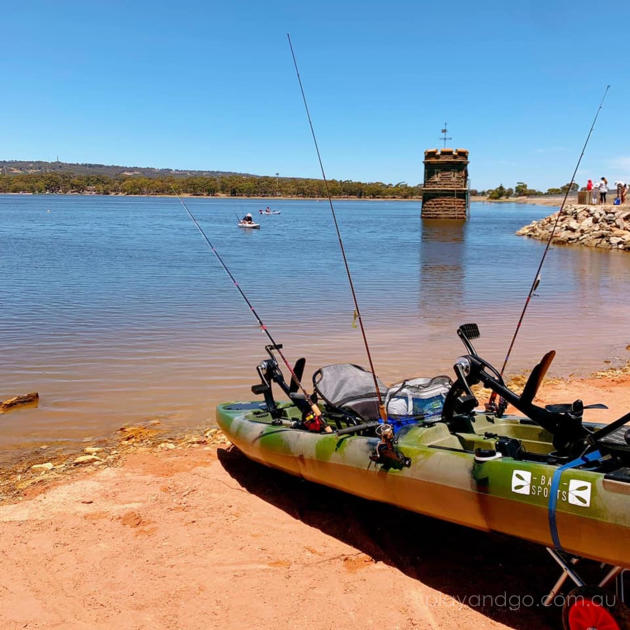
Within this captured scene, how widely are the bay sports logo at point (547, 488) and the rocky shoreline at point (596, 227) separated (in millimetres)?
32682

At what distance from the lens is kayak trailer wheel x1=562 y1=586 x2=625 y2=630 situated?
11.4 ft

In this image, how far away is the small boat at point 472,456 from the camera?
358 cm

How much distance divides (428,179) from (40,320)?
55.8 meters

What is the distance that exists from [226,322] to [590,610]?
38.1 feet

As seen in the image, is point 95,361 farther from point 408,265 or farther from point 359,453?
point 408,265

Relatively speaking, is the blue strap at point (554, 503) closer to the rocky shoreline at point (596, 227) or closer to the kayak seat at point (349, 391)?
the kayak seat at point (349, 391)

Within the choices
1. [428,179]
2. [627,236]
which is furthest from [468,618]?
[428,179]

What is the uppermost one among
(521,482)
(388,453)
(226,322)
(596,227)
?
(596,227)

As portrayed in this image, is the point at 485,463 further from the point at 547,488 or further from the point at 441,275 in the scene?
the point at 441,275

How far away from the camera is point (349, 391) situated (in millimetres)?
5645

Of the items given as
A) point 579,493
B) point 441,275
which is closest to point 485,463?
point 579,493

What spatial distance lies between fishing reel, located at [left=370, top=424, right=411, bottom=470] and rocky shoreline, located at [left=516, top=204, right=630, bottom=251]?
32365 millimetres

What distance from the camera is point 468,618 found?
13.2 ft

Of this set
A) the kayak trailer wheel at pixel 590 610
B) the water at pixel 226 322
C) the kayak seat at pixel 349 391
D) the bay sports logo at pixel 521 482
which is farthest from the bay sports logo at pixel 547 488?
the water at pixel 226 322
